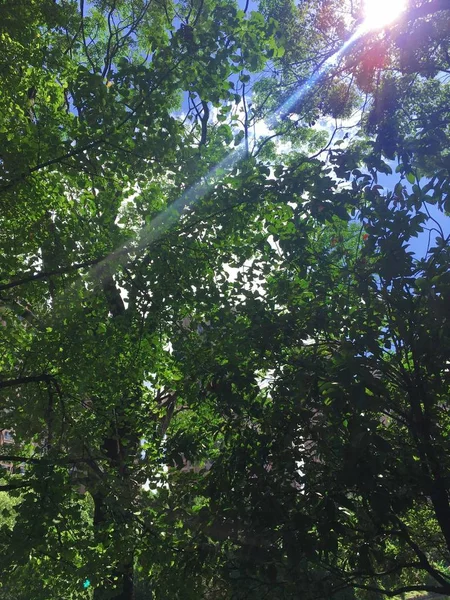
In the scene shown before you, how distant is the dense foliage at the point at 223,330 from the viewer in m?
3.11

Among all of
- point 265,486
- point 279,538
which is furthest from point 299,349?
point 279,538

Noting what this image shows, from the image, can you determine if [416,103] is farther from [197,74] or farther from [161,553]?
[161,553]

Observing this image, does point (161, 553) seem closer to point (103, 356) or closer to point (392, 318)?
point (103, 356)

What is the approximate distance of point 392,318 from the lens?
3.58 m

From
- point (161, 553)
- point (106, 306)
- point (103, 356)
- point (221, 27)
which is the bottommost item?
point (161, 553)

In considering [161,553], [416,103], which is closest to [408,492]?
[161,553]

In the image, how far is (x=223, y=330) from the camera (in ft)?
14.9

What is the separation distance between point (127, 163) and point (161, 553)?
14.4ft

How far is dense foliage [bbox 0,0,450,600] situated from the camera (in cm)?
311

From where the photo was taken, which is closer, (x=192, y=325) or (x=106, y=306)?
(x=192, y=325)

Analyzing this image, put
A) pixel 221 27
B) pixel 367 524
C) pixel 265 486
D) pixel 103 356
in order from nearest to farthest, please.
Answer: pixel 265 486
pixel 367 524
pixel 221 27
pixel 103 356

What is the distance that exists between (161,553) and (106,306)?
3.63 m

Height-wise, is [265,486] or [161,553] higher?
[265,486]

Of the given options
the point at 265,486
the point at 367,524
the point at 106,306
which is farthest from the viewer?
the point at 106,306
